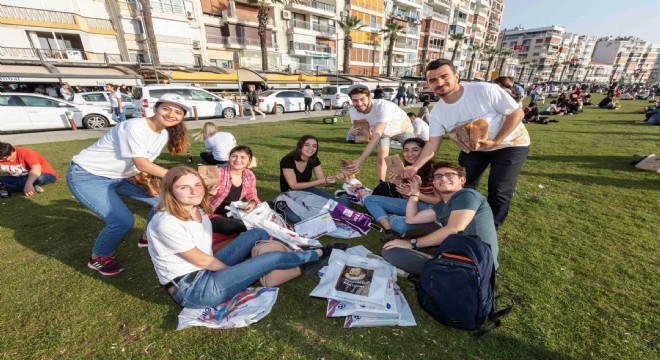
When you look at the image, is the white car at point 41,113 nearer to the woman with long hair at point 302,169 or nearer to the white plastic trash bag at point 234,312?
the woman with long hair at point 302,169

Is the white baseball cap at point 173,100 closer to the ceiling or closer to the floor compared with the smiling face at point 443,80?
closer to the floor

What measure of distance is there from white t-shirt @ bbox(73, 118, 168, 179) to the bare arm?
4.27ft

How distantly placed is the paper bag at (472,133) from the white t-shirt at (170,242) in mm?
2892

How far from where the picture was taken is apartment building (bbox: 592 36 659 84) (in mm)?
109812

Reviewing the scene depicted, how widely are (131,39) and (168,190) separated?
1190 inches

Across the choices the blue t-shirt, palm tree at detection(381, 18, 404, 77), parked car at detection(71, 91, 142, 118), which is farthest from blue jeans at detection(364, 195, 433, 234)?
palm tree at detection(381, 18, 404, 77)

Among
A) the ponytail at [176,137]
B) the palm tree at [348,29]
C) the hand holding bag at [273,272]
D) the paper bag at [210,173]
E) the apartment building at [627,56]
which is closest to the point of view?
the hand holding bag at [273,272]

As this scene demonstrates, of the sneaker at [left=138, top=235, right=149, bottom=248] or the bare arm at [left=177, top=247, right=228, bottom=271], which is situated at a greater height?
the bare arm at [left=177, top=247, right=228, bottom=271]

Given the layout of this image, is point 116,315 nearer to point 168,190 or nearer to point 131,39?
point 168,190

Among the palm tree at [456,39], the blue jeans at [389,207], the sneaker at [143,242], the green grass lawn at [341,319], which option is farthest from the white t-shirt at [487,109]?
the palm tree at [456,39]

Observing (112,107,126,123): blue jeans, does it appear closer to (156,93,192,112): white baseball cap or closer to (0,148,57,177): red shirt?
(0,148,57,177): red shirt

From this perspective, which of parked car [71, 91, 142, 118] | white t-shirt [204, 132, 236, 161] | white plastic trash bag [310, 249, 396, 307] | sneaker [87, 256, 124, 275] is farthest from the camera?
parked car [71, 91, 142, 118]

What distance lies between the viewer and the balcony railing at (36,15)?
19.0 meters

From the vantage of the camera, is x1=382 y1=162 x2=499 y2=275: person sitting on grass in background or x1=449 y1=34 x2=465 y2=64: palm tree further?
x1=449 y1=34 x2=465 y2=64: palm tree
